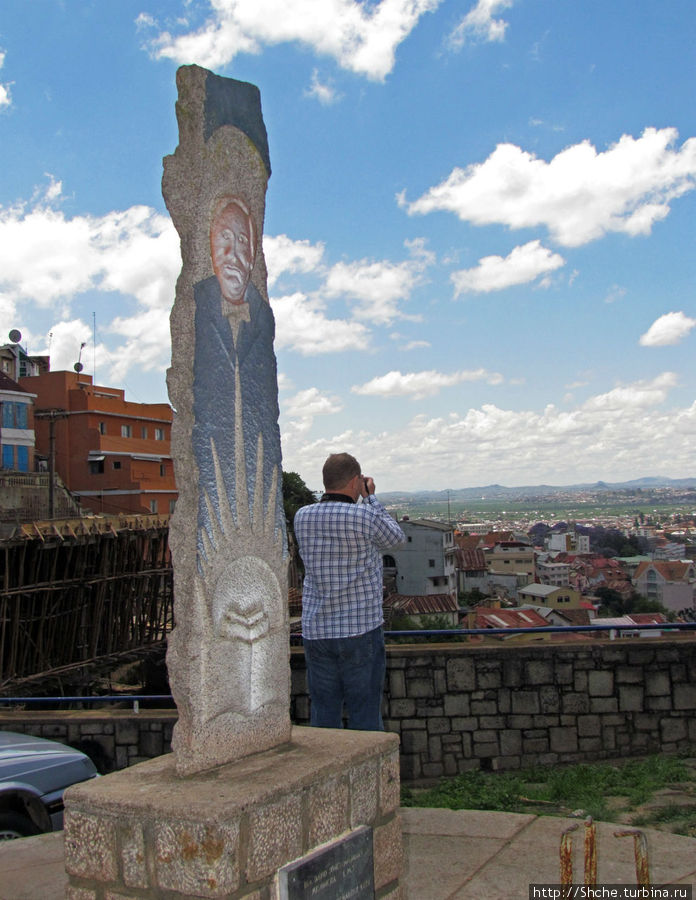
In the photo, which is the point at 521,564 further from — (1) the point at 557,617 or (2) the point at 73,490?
(2) the point at 73,490

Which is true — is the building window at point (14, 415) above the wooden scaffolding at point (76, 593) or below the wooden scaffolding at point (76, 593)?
above

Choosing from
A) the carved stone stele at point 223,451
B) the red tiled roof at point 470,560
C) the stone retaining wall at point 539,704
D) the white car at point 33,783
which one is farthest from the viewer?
→ the red tiled roof at point 470,560

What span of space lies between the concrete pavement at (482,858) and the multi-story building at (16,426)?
36836 millimetres

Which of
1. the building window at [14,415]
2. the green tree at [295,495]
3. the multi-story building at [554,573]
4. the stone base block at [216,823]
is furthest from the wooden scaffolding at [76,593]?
the multi-story building at [554,573]

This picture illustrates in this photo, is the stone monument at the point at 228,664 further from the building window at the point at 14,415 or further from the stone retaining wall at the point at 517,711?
the building window at the point at 14,415

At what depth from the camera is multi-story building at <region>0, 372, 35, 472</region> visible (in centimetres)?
3909

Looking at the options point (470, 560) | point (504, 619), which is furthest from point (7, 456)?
point (470, 560)

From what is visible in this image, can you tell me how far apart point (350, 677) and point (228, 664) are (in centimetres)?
109

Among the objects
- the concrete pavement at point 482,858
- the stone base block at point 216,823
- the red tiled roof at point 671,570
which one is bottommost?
the red tiled roof at point 671,570

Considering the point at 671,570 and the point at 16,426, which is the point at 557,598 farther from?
the point at 16,426

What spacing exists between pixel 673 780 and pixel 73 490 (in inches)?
1608

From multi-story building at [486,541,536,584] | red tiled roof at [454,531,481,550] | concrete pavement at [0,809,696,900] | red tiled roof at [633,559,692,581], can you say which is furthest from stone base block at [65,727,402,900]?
multi-story building at [486,541,536,584]

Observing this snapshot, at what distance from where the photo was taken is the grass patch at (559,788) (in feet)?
17.3

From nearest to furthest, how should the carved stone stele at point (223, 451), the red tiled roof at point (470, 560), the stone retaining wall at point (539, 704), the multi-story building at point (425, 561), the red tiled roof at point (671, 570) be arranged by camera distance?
the carved stone stele at point (223, 451)
the stone retaining wall at point (539, 704)
the multi-story building at point (425, 561)
the red tiled roof at point (671, 570)
the red tiled roof at point (470, 560)
